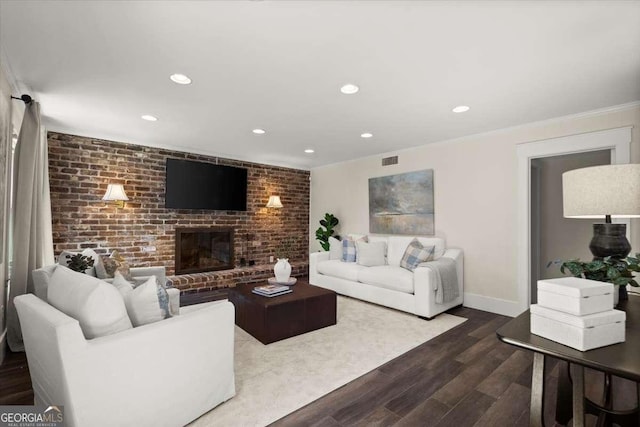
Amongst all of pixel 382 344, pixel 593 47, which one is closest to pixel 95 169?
pixel 382 344

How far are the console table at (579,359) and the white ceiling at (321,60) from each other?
164 cm

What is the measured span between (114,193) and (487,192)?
16.1 feet

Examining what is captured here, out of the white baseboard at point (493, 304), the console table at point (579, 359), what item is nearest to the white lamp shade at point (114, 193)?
the console table at point (579, 359)

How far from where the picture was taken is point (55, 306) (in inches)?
64.7

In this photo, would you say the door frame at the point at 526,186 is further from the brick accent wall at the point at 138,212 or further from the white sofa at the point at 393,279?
the brick accent wall at the point at 138,212

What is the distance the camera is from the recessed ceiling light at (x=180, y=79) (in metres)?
2.42

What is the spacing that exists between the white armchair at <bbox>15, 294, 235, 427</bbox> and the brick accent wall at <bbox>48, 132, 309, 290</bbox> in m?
2.80

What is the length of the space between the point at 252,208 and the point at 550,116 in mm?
4665

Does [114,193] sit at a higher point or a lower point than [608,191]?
higher

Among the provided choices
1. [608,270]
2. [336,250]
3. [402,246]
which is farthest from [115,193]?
[608,270]

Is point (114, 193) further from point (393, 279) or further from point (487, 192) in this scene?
point (487, 192)

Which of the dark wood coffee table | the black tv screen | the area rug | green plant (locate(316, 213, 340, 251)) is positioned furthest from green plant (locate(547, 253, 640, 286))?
the black tv screen

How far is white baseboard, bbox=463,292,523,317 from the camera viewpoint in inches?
142

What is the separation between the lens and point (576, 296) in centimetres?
108
